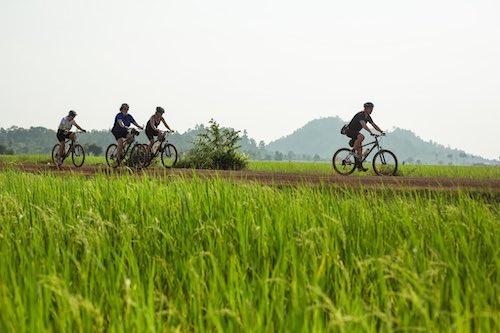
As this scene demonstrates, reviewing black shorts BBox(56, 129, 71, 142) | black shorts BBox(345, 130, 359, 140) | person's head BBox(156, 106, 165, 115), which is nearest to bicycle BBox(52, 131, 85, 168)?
black shorts BBox(56, 129, 71, 142)

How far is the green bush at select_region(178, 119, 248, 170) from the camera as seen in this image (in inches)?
963

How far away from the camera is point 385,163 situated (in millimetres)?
18562

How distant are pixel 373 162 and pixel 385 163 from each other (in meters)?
0.90

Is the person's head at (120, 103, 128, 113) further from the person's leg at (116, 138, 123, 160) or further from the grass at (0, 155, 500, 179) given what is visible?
the grass at (0, 155, 500, 179)

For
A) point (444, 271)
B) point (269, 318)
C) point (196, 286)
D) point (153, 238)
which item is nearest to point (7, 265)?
point (153, 238)

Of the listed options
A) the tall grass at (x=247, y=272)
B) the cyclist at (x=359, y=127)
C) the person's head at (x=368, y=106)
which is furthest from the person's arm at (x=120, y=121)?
the tall grass at (x=247, y=272)

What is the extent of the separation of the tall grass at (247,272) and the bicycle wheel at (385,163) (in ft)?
37.8

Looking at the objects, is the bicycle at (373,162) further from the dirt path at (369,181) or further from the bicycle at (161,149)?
the bicycle at (161,149)

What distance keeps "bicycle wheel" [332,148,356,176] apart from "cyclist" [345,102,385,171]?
267mm

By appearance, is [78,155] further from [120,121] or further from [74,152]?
[120,121]

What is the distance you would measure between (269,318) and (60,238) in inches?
104

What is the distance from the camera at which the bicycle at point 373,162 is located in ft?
58.8

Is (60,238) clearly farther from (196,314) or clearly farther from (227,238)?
(196,314)

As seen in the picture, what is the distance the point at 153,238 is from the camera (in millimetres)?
4902
